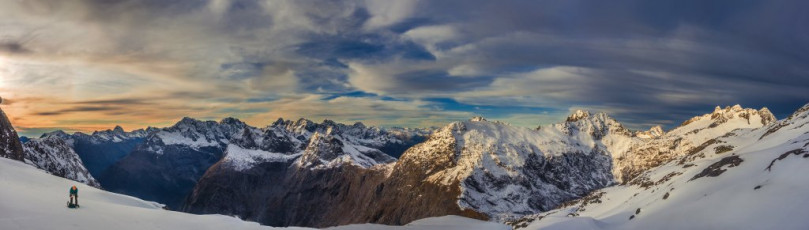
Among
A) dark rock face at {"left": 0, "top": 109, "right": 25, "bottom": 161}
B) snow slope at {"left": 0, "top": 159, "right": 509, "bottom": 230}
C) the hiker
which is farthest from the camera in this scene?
dark rock face at {"left": 0, "top": 109, "right": 25, "bottom": 161}

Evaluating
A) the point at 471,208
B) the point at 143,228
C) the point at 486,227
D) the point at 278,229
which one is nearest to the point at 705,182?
the point at 486,227

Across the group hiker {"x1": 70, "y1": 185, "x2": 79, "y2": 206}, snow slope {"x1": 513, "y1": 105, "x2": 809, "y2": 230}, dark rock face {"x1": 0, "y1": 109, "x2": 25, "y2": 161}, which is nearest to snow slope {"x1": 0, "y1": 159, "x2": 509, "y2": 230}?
hiker {"x1": 70, "y1": 185, "x2": 79, "y2": 206}

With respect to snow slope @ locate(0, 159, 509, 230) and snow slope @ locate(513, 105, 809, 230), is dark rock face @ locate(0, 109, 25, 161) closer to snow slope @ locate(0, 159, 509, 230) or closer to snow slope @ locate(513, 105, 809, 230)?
snow slope @ locate(0, 159, 509, 230)

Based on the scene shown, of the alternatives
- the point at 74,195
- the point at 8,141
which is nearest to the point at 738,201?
the point at 74,195

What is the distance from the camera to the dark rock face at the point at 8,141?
9469 centimetres

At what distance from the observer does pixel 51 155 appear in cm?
19325

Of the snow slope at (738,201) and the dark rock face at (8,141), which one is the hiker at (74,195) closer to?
the snow slope at (738,201)

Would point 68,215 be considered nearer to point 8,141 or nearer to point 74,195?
point 74,195

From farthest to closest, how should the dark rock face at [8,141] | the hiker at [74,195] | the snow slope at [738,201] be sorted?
the dark rock face at [8,141]
the snow slope at [738,201]
the hiker at [74,195]

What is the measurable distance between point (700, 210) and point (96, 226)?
1316 inches

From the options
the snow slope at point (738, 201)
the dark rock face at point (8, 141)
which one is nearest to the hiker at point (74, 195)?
the snow slope at point (738, 201)

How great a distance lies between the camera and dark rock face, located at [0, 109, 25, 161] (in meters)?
94.7

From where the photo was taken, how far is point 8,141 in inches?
3996

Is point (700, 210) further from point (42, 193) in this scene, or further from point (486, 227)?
point (42, 193)
